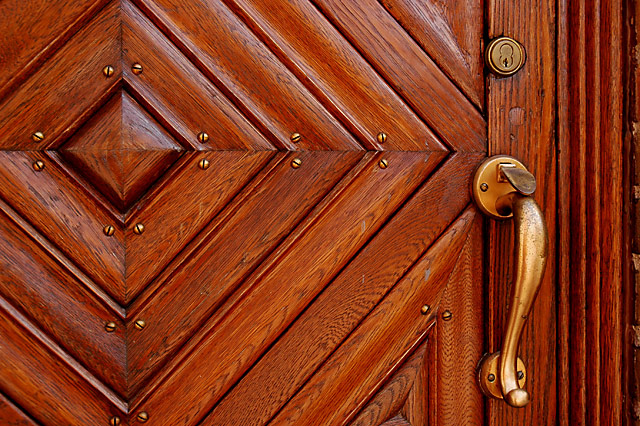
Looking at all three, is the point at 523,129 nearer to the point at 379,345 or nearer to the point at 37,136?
the point at 379,345

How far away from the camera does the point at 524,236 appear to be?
0.63 metres

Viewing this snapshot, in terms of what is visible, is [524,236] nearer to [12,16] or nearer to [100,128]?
[100,128]

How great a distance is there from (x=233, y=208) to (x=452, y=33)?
0.39 meters

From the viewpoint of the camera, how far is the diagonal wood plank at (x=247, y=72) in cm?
64

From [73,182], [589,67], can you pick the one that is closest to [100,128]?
[73,182]

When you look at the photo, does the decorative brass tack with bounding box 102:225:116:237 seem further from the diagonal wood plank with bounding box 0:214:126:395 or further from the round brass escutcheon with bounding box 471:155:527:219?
the round brass escutcheon with bounding box 471:155:527:219

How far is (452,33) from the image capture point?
2.28 ft

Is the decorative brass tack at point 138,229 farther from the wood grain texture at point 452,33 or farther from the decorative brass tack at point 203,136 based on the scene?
the wood grain texture at point 452,33

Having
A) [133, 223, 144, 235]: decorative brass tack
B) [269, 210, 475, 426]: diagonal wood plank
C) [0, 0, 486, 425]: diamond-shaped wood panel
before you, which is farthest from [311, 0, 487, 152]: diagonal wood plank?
[133, 223, 144, 235]: decorative brass tack

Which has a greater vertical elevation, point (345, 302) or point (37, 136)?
point (345, 302)

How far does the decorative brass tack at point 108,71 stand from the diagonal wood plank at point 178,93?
0.6 inches

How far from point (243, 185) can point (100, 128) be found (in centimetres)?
19

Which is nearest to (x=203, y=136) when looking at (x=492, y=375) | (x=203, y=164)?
(x=203, y=164)

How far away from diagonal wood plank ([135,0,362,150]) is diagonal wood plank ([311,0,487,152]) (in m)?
0.10
